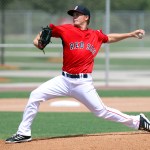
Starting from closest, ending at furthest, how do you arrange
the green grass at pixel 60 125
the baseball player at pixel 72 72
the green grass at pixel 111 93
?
the baseball player at pixel 72 72, the green grass at pixel 60 125, the green grass at pixel 111 93

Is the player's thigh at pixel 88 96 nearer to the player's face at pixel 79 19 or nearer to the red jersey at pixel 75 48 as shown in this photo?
the red jersey at pixel 75 48

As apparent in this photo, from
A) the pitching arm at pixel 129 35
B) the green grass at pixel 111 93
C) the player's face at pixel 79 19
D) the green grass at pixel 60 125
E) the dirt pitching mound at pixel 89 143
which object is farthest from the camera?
the green grass at pixel 111 93

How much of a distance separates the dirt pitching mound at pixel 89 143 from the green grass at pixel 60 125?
4.42 feet

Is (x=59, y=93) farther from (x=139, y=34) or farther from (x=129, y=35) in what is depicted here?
(x=139, y=34)

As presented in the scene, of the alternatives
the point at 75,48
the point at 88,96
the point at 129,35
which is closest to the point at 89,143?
the point at 88,96

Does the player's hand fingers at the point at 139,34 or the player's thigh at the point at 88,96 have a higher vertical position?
the player's hand fingers at the point at 139,34

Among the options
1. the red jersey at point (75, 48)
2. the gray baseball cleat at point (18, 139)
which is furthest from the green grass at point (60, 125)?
the red jersey at point (75, 48)

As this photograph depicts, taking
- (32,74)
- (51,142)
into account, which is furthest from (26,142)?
(32,74)

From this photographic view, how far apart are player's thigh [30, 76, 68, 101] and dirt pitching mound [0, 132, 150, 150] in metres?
0.64

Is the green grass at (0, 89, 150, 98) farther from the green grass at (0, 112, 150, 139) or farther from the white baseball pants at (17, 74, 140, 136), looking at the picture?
the white baseball pants at (17, 74, 140, 136)

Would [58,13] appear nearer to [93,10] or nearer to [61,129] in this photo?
[93,10]

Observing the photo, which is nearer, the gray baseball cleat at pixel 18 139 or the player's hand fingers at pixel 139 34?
the gray baseball cleat at pixel 18 139

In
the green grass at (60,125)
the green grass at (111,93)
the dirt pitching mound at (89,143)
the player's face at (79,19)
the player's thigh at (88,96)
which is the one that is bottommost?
the green grass at (111,93)

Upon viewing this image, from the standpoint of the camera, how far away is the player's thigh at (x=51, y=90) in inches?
360
